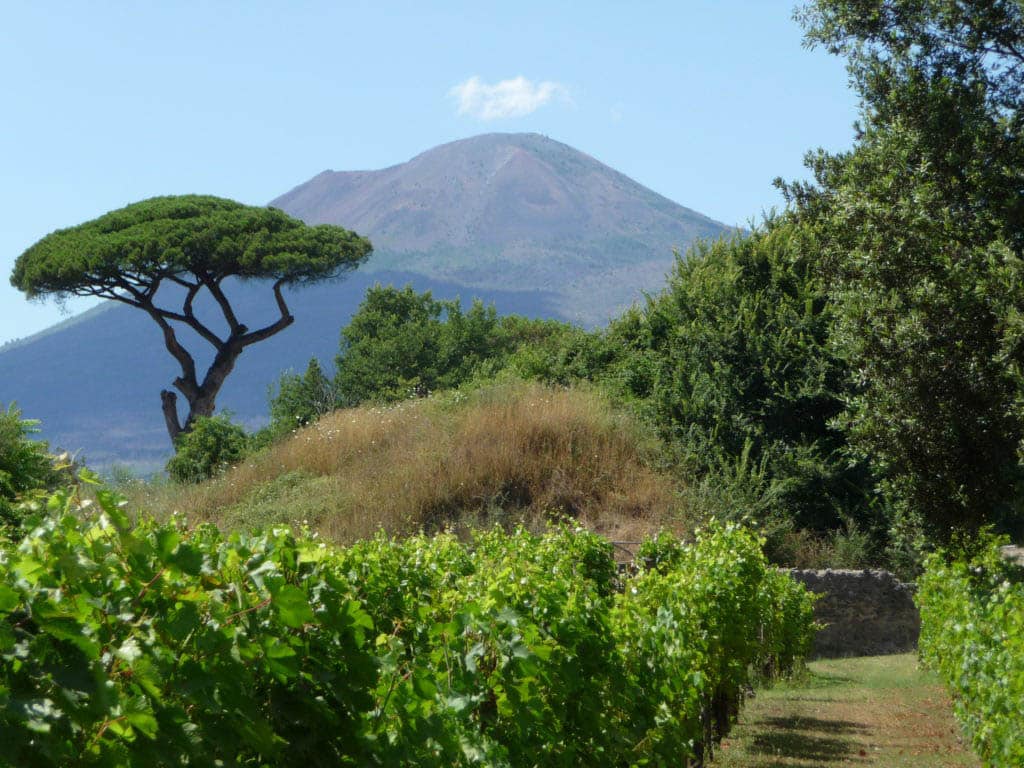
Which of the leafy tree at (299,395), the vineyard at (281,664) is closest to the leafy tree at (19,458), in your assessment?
the vineyard at (281,664)

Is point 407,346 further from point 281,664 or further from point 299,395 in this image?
point 281,664

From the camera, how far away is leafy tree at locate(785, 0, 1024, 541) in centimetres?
1077

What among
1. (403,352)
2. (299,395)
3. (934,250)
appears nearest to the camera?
(934,250)

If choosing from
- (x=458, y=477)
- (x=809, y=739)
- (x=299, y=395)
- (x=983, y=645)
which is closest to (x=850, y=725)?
(x=809, y=739)

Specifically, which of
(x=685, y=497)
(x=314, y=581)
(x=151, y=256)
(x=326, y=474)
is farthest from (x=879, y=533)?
(x=151, y=256)

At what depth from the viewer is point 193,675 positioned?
2.26 meters

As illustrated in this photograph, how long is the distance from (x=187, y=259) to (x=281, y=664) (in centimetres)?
3332

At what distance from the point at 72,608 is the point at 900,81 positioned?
11655 mm

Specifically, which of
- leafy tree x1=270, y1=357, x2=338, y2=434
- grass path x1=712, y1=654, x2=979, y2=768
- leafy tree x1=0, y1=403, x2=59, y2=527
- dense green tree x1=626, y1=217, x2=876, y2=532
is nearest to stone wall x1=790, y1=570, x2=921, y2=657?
grass path x1=712, y1=654, x2=979, y2=768

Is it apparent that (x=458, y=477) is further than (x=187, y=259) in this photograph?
No

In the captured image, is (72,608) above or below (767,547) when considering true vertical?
above

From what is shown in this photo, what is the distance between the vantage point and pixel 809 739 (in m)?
9.07

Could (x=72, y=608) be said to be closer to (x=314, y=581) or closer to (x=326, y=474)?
(x=314, y=581)

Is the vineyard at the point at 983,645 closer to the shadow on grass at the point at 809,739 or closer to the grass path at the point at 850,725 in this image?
the grass path at the point at 850,725
